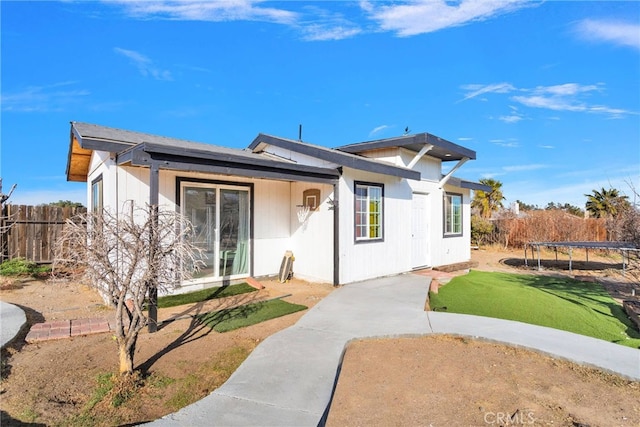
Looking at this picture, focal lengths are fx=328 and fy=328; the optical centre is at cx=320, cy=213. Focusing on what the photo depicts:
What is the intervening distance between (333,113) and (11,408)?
668 inches

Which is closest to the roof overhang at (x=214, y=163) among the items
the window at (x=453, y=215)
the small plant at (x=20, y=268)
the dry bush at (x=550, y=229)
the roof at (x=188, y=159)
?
the roof at (x=188, y=159)

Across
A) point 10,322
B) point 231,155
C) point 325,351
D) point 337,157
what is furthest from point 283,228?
point 10,322

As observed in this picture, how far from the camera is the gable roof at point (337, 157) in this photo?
767 centimetres

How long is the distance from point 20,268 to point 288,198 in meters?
7.79

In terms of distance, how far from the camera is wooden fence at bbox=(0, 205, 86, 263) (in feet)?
32.6

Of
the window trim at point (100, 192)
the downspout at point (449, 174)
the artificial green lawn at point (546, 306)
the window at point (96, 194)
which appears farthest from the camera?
the downspout at point (449, 174)

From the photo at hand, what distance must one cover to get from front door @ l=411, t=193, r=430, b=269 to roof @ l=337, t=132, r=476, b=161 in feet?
4.87

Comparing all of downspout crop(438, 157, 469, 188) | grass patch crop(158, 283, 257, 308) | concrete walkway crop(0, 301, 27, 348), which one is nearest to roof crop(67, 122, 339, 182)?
grass patch crop(158, 283, 257, 308)

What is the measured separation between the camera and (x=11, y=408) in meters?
2.76

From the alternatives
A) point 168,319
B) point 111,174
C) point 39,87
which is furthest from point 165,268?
point 39,87

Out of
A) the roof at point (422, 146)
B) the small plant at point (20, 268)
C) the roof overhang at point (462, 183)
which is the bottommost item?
the small plant at point (20, 268)

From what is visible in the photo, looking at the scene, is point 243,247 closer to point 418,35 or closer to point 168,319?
point 168,319

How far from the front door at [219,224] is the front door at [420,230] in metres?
5.06

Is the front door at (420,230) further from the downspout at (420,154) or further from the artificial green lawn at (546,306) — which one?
the artificial green lawn at (546,306)
